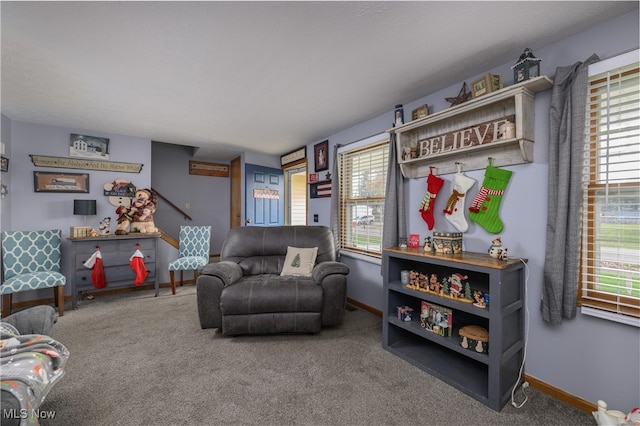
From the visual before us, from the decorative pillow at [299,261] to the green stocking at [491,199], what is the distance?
5.34 feet

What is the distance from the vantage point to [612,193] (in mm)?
1525

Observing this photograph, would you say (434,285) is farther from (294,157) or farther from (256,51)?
(294,157)

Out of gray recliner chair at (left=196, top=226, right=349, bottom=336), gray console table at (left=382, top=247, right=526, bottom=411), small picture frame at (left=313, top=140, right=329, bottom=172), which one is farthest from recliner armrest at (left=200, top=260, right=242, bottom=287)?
small picture frame at (left=313, top=140, right=329, bottom=172)

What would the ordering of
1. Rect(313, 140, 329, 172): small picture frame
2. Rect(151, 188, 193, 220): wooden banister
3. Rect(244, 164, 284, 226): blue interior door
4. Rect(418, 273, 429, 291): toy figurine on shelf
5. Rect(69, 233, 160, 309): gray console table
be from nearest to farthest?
Rect(418, 273, 429, 291): toy figurine on shelf, Rect(69, 233, 160, 309): gray console table, Rect(313, 140, 329, 172): small picture frame, Rect(244, 164, 284, 226): blue interior door, Rect(151, 188, 193, 220): wooden banister

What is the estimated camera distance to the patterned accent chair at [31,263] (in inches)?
109

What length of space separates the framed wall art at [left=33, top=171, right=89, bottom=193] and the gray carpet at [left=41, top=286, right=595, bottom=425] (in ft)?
6.21

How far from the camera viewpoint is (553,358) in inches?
67.0

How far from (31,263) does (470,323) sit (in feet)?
15.2

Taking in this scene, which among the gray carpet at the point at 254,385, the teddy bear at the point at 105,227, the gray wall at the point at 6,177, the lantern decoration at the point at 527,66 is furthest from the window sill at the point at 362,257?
the gray wall at the point at 6,177

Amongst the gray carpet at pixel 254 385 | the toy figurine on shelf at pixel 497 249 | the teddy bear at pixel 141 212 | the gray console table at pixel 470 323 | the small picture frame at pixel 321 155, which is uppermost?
the small picture frame at pixel 321 155

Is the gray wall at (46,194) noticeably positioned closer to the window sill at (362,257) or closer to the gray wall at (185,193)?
the gray wall at (185,193)

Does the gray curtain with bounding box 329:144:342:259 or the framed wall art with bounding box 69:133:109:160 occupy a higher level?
the framed wall art with bounding box 69:133:109:160

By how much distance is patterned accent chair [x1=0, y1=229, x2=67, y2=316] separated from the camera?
2.76 metres

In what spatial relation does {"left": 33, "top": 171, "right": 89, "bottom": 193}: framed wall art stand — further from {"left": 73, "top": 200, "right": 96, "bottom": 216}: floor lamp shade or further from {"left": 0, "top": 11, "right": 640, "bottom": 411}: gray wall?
{"left": 0, "top": 11, "right": 640, "bottom": 411}: gray wall
